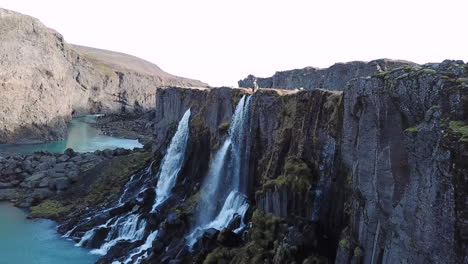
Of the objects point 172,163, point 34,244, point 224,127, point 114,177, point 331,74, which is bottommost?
point 34,244

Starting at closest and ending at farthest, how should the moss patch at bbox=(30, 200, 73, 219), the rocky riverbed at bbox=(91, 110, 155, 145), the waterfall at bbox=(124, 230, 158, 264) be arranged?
→ 1. the waterfall at bbox=(124, 230, 158, 264)
2. the moss patch at bbox=(30, 200, 73, 219)
3. the rocky riverbed at bbox=(91, 110, 155, 145)

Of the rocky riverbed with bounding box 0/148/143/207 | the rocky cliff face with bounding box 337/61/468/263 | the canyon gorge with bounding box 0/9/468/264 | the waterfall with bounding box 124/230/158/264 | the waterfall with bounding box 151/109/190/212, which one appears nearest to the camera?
the rocky cliff face with bounding box 337/61/468/263

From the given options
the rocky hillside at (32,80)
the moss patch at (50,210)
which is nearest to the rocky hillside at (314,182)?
the moss patch at (50,210)

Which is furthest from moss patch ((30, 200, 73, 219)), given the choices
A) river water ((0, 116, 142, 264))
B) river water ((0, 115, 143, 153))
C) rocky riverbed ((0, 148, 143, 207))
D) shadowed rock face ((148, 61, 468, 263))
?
river water ((0, 115, 143, 153))

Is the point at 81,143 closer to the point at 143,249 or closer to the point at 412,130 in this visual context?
the point at 143,249

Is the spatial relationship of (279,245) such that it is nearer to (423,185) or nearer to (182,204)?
(423,185)

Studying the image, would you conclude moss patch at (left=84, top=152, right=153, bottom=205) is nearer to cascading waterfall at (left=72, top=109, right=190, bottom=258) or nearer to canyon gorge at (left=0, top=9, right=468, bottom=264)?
canyon gorge at (left=0, top=9, right=468, bottom=264)

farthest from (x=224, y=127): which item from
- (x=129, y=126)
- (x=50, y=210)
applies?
(x=129, y=126)
